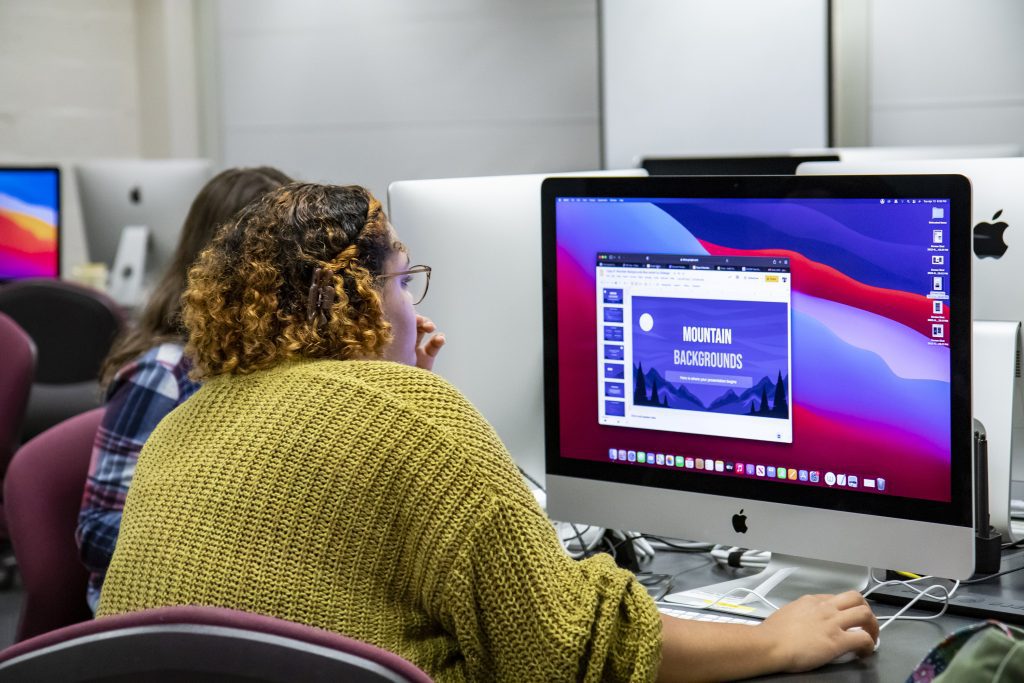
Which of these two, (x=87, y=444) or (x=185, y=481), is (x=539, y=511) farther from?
(x=87, y=444)

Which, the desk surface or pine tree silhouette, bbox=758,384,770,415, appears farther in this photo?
pine tree silhouette, bbox=758,384,770,415

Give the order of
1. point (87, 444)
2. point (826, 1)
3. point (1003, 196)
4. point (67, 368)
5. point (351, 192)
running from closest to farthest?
point (351, 192) < point (1003, 196) < point (87, 444) < point (67, 368) < point (826, 1)

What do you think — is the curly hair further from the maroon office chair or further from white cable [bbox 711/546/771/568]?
the maroon office chair

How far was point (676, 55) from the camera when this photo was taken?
4.39 m

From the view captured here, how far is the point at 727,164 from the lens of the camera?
2.62 meters

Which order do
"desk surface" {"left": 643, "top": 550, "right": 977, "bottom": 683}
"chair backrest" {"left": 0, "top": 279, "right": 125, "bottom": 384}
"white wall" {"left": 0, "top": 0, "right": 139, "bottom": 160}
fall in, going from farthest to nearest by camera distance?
"white wall" {"left": 0, "top": 0, "right": 139, "bottom": 160}
"chair backrest" {"left": 0, "top": 279, "right": 125, "bottom": 384}
"desk surface" {"left": 643, "top": 550, "right": 977, "bottom": 683}

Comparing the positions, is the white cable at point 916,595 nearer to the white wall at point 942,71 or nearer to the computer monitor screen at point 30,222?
the white wall at point 942,71

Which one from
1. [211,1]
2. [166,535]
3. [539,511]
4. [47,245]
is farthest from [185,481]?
[211,1]

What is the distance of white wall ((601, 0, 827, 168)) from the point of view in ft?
13.9

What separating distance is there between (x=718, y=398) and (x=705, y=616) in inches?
10.2

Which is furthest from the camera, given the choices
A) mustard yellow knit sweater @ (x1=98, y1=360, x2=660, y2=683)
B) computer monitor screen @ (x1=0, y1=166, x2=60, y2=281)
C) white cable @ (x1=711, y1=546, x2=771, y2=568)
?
computer monitor screen @ (x1=0, y1=166, x2=60, y2=281)

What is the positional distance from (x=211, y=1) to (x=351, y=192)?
188 inches

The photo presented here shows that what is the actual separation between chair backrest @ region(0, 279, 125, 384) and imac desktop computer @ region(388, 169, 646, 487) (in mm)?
2084

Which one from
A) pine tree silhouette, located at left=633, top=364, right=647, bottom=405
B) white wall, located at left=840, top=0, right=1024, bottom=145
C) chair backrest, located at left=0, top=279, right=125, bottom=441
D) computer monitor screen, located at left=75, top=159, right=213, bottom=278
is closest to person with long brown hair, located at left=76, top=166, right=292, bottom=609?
pine tree silhouette, located at left=633, top=364, right=647, bottom=405
